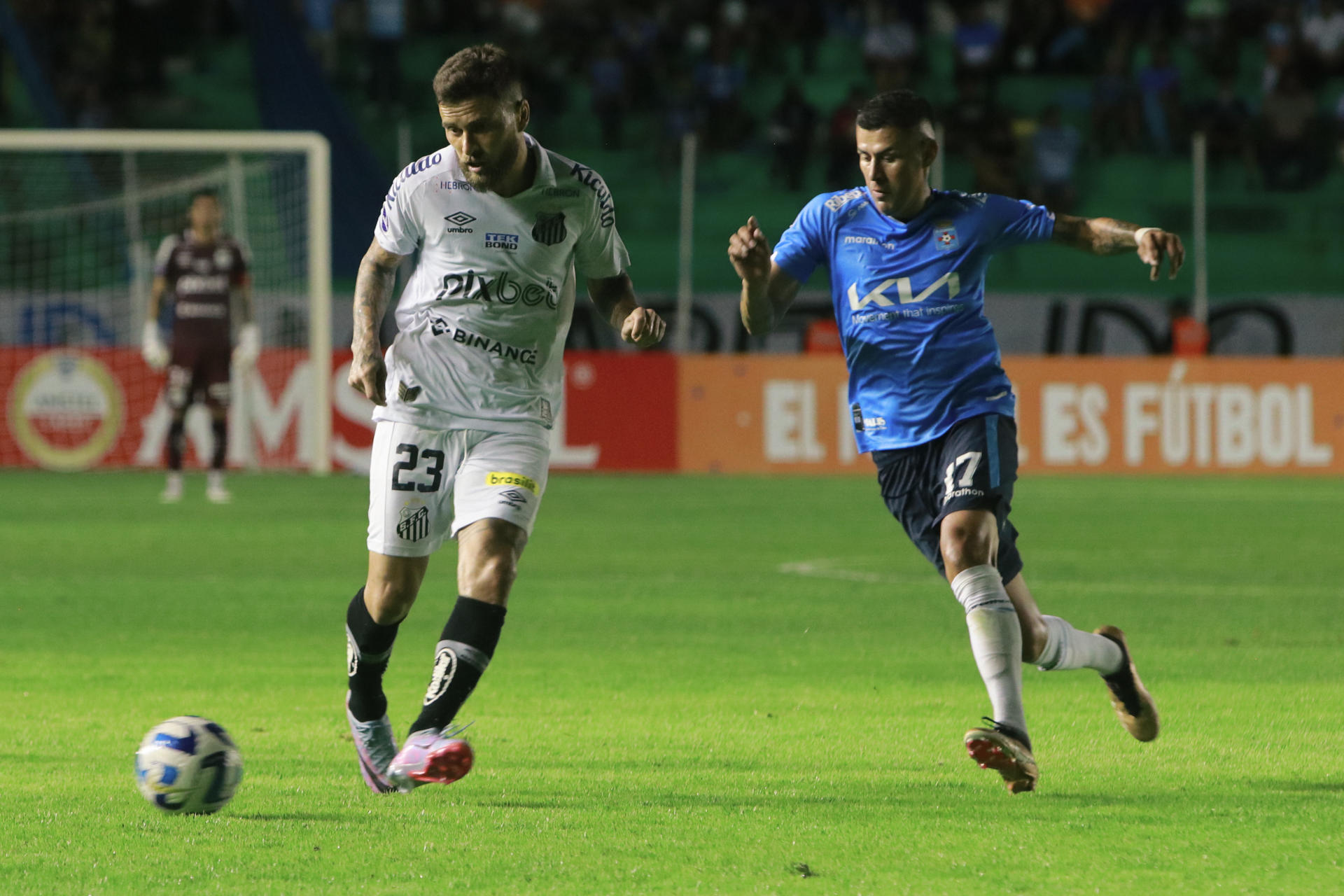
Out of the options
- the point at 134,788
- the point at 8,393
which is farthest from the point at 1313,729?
the point at 8,393

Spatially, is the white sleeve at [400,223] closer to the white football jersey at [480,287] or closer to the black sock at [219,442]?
the white football jersey at [480,287]

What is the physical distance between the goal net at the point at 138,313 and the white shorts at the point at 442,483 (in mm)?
13314

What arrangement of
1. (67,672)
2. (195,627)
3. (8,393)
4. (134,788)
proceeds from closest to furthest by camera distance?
1. (134,788)
2. (67,672)
3. (195,627)
4. (8,393)

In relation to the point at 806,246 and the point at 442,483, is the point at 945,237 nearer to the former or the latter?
the point at 806,246

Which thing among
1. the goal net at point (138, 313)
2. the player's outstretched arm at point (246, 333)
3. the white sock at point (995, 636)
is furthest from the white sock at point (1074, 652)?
the goal net at point (138, 313)

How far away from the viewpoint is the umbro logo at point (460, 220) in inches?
212

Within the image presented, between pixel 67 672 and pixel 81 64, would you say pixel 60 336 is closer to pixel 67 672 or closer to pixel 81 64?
pixel 81 64

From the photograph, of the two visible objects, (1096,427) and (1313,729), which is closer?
(1313,729)

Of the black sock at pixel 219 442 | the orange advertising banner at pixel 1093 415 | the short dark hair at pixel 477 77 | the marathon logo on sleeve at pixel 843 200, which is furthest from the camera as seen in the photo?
the orange advertising banner at pixel 1093 415

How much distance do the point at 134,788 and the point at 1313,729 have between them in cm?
363

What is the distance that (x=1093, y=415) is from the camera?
65.8 feet

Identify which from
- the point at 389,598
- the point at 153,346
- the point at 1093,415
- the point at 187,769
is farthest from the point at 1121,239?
the point at 1093,415

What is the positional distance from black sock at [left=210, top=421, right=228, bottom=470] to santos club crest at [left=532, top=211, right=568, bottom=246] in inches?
463

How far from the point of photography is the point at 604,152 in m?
25.4
